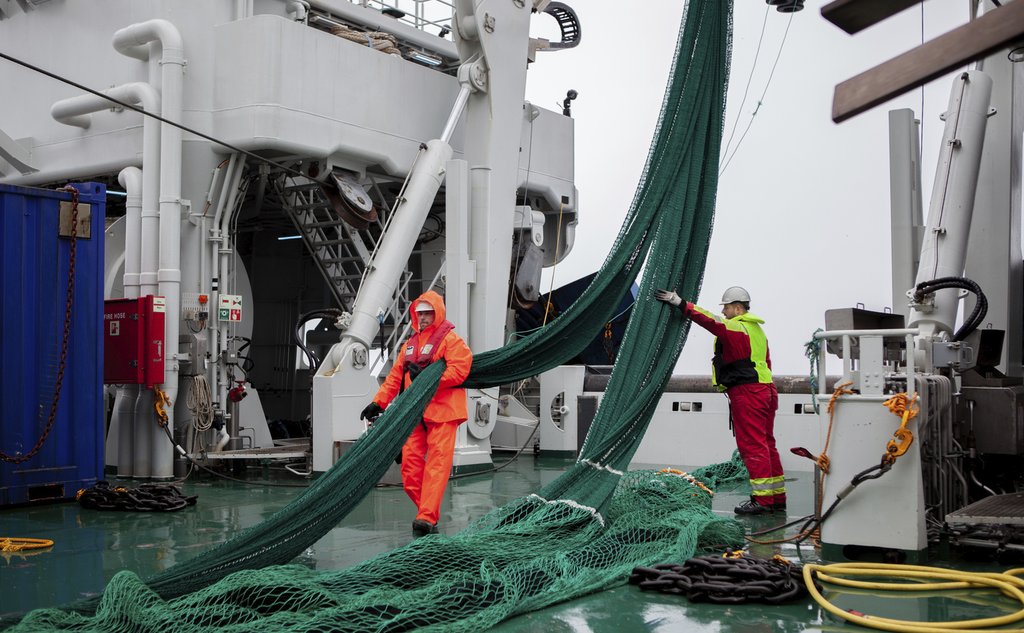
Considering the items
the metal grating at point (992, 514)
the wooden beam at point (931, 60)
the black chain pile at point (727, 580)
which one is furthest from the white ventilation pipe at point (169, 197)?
the wooden beam at point (931, 60)

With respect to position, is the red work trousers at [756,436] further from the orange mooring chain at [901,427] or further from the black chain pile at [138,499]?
the black chain pile at [138,499]

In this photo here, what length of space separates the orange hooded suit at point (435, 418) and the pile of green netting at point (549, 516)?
0.13 metres

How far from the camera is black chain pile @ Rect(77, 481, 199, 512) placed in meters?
7.68

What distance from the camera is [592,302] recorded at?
586 centimetres

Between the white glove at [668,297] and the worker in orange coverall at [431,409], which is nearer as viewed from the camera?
the white glove at [668,297]

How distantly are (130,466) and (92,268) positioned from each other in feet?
7.06

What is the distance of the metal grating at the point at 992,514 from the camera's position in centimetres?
502

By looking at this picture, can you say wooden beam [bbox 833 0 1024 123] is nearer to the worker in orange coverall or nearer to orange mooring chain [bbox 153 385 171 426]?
the worker in orange coverall

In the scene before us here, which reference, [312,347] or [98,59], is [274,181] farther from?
[312,347]

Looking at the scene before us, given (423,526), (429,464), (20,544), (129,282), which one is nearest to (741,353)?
(429,464)

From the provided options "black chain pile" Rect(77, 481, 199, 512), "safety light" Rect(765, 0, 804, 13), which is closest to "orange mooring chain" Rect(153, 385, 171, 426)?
"black chain pile" Rect(77, 481, 199, 512)

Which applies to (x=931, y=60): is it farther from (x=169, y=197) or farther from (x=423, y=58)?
(x=423, y=58)

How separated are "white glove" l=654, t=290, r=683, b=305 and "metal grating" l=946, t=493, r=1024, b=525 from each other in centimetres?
179

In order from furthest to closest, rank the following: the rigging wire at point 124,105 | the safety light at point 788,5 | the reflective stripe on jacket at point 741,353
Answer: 1. the safety light at point 788,5
2. the reflective stripe on jacket at point 741,353
3. the rigging wire at point 124,105
